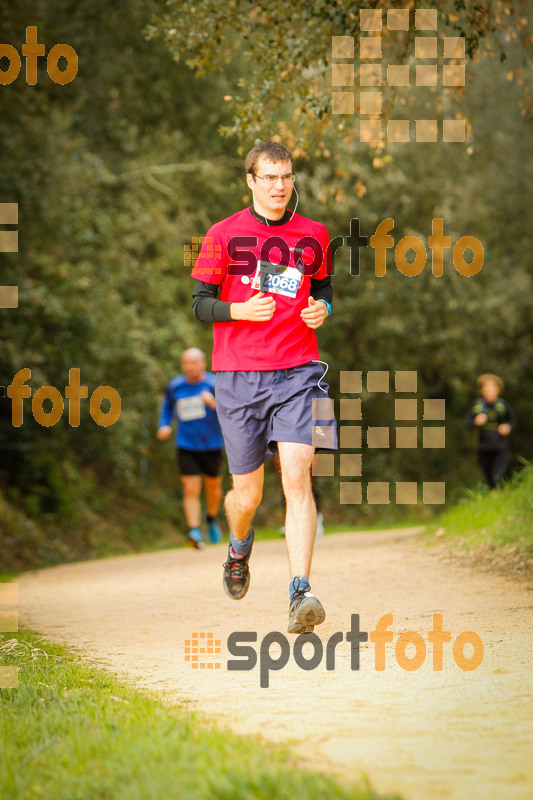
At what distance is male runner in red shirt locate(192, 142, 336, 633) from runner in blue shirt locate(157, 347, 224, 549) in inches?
247

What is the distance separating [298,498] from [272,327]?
95 centimetres

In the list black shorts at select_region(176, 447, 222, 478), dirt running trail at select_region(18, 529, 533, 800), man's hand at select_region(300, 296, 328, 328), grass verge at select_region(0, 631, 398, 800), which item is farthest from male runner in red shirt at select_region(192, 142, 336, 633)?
black shorts at select_region(176, 447, 222, 478)

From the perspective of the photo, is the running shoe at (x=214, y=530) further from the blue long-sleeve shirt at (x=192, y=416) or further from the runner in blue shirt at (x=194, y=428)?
the blue long-sleeve shirt at (x=192, y=416)

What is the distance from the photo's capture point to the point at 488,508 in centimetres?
1008

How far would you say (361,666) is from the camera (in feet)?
14.7

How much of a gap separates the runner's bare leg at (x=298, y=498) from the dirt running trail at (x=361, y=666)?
0.55 meters

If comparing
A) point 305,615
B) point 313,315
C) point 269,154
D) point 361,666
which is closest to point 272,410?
point 313,315

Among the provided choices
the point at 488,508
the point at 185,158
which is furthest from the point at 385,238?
the point at 488,508

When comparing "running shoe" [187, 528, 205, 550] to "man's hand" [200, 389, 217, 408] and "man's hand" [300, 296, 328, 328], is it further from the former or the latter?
"man's hand" [300, 296, 328, 328]

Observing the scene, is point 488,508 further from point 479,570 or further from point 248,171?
point 248,171

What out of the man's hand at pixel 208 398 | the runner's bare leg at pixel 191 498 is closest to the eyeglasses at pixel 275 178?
the man's hand at pixel 208 398

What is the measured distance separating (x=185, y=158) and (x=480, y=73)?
11.0 metres

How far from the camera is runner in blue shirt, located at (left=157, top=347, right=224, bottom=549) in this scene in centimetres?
1181

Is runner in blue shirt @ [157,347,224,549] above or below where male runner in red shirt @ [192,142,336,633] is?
below
